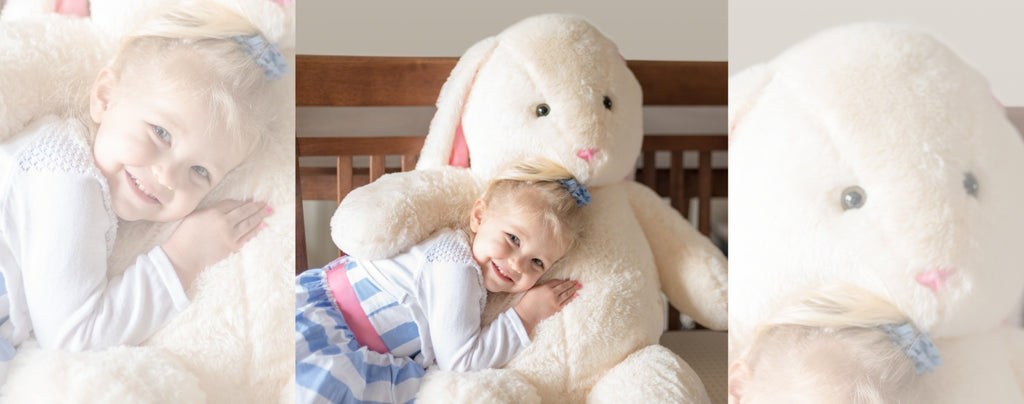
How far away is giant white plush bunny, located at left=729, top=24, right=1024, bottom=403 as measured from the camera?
73 cm

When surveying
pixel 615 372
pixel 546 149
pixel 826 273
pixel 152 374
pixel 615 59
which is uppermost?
pixel 615 59

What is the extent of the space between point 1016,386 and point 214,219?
88cm

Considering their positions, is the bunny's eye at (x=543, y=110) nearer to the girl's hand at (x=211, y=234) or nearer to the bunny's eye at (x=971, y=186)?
the girl's hand at (x=211, y=234)

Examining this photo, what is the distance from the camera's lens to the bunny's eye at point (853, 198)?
773mm

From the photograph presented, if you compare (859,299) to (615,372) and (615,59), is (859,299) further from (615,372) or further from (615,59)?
(615,59)

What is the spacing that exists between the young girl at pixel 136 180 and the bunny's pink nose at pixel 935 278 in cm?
70

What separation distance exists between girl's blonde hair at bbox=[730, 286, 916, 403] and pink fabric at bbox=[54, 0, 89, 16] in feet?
2.69

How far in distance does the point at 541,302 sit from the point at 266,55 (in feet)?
1.72

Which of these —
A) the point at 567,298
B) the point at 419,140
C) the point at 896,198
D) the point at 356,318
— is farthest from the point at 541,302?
the point at 896,198

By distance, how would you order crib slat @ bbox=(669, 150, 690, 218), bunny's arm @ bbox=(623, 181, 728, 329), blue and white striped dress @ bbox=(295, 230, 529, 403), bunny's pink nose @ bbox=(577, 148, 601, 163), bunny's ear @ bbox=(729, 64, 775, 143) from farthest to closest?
crib slat @ bbox=(669, 150, 690, 218), bunny's arm @ bbox=(623, 181, 728, 329), bunny's pink nose @ bbox=(577, 148, 601, 163), blue and white striped dress @ bbox=(295, 230, 529, 403), bunny's ear @ bbox=(729, 64, 775, 143)

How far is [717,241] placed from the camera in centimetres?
167

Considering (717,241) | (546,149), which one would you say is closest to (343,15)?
(546,149)

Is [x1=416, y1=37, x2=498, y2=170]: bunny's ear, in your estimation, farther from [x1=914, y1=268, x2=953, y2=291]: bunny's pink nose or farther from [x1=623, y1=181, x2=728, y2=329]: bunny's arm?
[x1=914, y1=268, x2=953, y2=291]: bunny's pink nose

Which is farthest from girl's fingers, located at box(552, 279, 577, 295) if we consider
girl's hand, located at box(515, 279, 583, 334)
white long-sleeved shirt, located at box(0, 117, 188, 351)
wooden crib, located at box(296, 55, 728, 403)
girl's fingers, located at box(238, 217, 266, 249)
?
white long-sleeved shirt, located at box(0, 117, 188, 351)
